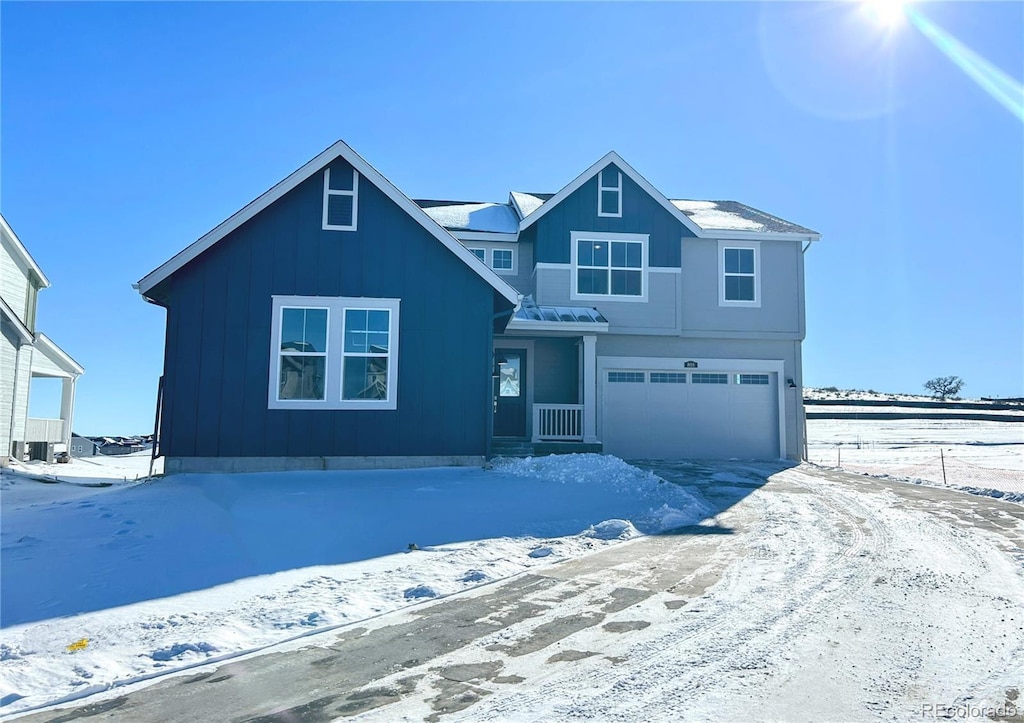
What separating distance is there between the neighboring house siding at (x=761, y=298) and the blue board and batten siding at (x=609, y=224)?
693mm

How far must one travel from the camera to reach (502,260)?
19.3 meters

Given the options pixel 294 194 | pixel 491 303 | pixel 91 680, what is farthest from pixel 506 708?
pixel 294 194

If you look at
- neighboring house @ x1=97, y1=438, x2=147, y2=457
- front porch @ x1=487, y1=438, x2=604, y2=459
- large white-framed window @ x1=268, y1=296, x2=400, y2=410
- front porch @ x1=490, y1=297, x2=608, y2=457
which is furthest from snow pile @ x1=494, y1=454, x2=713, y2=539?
neighboring house @ x1=97, y1=438, x2=147, y2=457

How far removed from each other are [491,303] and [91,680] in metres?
9.65

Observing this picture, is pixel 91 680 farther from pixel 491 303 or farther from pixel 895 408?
pixel 895 408

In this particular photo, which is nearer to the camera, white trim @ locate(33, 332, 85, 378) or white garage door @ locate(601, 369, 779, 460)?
white garage door @ locate(601, 369, 779, 460)

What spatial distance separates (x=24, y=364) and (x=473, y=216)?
13163 mm

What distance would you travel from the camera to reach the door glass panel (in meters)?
18.4

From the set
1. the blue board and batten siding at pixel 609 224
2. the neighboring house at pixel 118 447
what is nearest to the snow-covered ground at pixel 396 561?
the blue board and batten siding at pixel 609 224

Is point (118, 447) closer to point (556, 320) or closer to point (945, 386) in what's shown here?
point (556, 320)

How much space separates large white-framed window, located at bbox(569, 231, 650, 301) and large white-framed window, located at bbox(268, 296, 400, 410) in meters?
7.15

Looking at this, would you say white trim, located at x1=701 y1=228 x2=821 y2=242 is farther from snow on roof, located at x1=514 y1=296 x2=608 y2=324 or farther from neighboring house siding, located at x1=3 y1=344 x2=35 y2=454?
neighboring house siding, located at x1=3 y1=344 x2=35 y2=454

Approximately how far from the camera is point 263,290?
41.0 ft

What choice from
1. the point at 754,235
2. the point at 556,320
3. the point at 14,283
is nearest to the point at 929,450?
the point at 754,235
